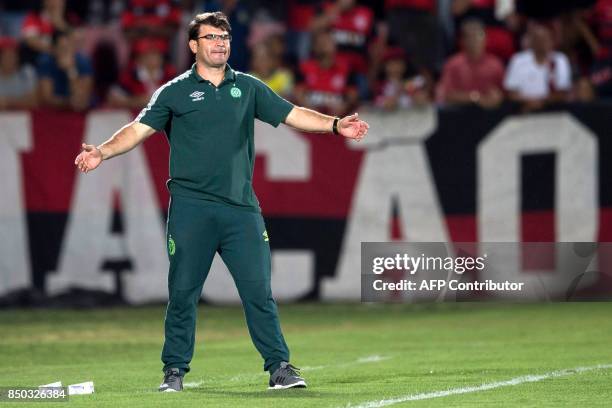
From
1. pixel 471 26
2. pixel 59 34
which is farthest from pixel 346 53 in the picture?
pixel 59 34

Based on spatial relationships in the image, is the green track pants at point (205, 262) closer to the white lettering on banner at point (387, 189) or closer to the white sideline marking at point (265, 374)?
the white sideline marking at point (265, 374)

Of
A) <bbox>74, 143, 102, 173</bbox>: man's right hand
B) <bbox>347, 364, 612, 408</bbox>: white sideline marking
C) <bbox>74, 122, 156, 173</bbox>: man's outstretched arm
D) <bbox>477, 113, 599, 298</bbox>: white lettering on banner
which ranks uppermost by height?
<bbox>74, 122, 156, 173</bbox>: man's outstretched arm

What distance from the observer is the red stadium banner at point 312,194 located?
51.5ft

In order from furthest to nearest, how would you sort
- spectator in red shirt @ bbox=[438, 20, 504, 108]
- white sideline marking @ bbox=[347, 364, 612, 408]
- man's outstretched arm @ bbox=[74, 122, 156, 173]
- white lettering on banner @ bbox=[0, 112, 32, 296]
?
spectator in red shirt @ bbox=[438, 20, 504, 108]
white lettering on banner @ bbox=[0, 112, 32, 296]
man's outstretched arm @ bbox=[74, 122, 156, 173]
white sideline marking @ bbox=[347, 364, 612, 408]

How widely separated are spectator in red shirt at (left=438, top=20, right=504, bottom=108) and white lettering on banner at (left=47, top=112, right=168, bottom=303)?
3.78 m

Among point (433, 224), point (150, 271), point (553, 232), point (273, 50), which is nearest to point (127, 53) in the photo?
point (273, 50)

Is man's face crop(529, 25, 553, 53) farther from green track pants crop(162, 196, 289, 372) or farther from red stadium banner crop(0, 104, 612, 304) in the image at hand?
green track pants crop(162, 196, 289, 372)

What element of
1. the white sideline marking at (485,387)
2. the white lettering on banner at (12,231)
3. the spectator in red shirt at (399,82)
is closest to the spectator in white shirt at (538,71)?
the spectator in red shirt at (399,82)

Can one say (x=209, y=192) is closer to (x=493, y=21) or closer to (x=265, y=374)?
(x=265, y=374)

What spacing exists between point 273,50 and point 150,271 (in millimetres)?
3354

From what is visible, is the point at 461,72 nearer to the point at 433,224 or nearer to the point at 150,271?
the point at 433,224

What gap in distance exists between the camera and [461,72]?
55.6 feet

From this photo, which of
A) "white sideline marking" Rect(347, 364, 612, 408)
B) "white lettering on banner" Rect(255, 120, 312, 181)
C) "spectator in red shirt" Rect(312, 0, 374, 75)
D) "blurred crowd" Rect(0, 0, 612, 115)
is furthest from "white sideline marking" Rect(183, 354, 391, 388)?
"spectator in red shirt" Rect(312, 0, 374, 75)

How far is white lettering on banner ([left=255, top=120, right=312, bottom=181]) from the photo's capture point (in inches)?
635
